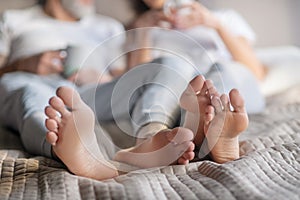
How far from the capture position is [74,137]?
33.6 inches

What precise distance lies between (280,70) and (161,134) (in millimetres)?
907

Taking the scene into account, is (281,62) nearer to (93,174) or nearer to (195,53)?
(195,53)

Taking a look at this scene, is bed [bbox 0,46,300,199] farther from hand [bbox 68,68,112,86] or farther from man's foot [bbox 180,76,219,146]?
hand [bbox 68,68,112,86]

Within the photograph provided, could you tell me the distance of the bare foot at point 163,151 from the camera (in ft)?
2.89

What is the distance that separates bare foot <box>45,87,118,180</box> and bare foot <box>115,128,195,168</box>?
54mm

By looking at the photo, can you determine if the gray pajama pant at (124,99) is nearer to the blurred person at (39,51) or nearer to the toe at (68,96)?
the blurred person at (39,51)

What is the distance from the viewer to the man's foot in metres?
0.92

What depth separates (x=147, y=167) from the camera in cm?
92

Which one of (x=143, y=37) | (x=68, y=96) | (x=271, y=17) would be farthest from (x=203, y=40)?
(x=68, y=96)

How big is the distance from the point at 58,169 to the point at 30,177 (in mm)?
52

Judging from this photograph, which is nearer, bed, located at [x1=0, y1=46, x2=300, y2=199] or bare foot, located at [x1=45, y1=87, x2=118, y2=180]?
bed, located at [x1=0, y1=46, x2=300, y2=199]

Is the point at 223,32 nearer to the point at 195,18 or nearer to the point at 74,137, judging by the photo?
the point at 195,18

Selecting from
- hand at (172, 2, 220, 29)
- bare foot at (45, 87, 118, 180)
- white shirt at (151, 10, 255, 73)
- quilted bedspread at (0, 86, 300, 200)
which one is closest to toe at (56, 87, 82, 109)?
bare foot at (45, 87, 118, 180)

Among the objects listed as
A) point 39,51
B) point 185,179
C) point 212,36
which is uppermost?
point 185,179
